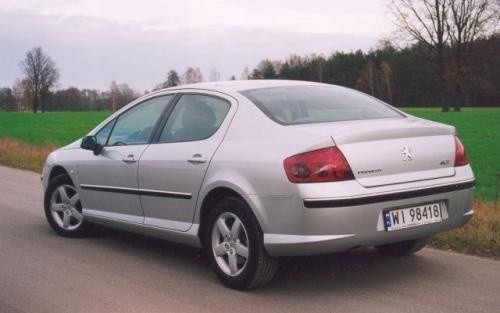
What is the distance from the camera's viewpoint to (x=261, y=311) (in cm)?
421

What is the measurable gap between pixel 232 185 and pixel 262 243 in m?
0.46

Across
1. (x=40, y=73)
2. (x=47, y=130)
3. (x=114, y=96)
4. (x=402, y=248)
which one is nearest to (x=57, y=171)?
(x=402, y=248)

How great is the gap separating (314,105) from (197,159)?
0.98 meters

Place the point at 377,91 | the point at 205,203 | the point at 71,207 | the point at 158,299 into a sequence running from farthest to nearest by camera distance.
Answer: the point at 377,91 < the point at 71,207 < the point at 205,203 < the point at 158,299

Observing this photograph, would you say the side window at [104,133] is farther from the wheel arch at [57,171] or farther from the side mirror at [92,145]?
the wheel arch at [57,171]

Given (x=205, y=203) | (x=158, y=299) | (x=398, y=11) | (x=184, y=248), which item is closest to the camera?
(x=158, y=299)

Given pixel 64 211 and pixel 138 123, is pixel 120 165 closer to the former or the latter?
pixel 138 123

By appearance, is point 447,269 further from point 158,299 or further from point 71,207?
point 71,207

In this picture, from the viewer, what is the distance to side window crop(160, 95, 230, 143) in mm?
5164

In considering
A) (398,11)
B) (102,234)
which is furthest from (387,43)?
(102,234)

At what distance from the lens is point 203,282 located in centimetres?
496

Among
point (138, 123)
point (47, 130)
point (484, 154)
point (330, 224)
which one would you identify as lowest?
point (47, 130)

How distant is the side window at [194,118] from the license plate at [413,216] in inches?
59.4

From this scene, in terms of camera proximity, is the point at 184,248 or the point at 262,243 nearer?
the point at 262,243
